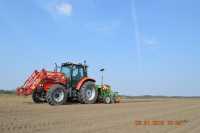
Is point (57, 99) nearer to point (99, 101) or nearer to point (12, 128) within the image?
point (99, 101)

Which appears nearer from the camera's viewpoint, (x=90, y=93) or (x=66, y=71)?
(x=66, y=71)

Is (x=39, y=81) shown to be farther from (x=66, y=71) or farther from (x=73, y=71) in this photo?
(x=73, y=71)

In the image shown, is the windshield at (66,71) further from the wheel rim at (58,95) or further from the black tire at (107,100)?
the black tire at (107,100)

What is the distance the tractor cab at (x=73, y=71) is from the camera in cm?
2223

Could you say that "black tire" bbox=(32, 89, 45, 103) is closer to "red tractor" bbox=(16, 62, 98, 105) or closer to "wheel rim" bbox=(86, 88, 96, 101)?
"red tractor" bbox=(16, 62, 98, 105)

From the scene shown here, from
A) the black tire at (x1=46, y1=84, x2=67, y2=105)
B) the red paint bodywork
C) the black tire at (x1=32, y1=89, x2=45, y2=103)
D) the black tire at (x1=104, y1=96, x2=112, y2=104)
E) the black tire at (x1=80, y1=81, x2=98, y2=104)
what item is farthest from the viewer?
the black tire at (x1=104, y1=96, x2=112, y2=104)

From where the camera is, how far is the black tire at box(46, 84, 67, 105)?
66.1 feet

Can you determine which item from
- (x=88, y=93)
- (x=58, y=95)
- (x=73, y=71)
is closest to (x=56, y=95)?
(x=58, y=95)

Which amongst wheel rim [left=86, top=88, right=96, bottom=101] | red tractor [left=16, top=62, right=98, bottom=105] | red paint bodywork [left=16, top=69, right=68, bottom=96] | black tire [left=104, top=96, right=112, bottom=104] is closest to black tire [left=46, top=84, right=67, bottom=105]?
red tractor [left=16, top=62, right=98, bottom=105]

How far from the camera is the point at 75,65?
22.5 meters

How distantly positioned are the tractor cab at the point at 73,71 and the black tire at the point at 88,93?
53 cm

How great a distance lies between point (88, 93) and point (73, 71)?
4.93 ft

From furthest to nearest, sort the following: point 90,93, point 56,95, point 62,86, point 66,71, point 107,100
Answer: point 107,100 < point 90,93 < point 66,71 < point 62,86 < point 56,95

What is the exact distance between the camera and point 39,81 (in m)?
20.7
